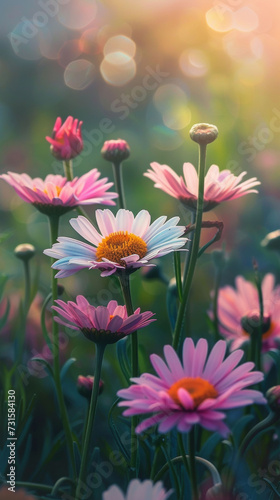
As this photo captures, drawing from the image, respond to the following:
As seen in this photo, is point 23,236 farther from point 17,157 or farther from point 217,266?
point 217,266

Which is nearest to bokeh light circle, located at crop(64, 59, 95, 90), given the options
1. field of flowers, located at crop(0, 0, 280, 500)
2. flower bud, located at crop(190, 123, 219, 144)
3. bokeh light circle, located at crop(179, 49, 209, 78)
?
field of flowers, located at crop(0, 0, 280, 500)

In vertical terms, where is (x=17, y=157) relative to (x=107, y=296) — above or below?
above

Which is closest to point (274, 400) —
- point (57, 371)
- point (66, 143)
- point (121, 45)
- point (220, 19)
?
point (57, 371)

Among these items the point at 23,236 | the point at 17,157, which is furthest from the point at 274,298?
the point at 17,157

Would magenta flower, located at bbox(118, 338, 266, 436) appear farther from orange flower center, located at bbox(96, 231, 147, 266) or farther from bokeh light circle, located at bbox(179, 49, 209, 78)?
bokeh light circle, located at bbox(179, 49, 209, 78)

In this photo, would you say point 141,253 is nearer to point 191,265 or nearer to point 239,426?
point 191,265

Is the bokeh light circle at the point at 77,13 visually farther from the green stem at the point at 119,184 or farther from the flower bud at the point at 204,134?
the flower bud at the point at 204,134

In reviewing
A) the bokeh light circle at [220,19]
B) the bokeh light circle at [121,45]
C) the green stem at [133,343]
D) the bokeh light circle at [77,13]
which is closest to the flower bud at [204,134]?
the green stem at [133,343]
